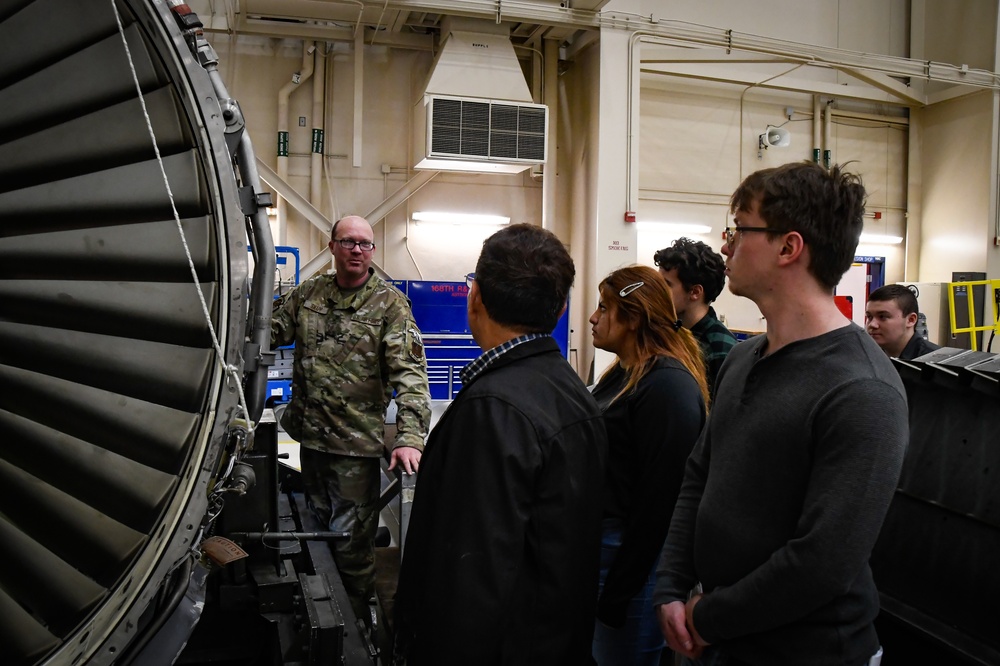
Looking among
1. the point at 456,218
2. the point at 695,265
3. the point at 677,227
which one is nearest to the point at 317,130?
the point at 456,218

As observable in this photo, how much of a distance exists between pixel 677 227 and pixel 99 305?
5799 millimetres

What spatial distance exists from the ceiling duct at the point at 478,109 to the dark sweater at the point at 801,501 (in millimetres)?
4253

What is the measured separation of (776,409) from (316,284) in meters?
1.72

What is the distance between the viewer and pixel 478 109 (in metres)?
5.23

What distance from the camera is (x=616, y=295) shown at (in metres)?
1.70

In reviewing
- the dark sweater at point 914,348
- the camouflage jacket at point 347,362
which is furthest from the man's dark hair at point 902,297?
the camouflage jacket at point 347,362

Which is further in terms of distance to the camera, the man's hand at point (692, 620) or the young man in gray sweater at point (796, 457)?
the man's hand at point (692, 620)

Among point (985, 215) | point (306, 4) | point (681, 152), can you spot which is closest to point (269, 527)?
point (306, 4)

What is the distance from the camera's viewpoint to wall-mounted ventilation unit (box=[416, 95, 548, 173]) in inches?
204

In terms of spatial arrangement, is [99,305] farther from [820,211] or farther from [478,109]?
[478,109]

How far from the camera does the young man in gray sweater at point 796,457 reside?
1.03 metres

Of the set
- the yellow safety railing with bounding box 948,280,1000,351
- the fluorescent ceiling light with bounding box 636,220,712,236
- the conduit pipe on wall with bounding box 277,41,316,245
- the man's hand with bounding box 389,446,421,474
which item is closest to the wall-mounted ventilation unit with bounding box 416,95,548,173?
the conduit pipe on wall with bounding box 277,41,316,245

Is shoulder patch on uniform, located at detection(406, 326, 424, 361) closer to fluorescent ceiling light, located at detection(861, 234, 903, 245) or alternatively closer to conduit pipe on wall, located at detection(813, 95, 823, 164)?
conduit pipe on wall, located at detection(813, 95, 823, 164)

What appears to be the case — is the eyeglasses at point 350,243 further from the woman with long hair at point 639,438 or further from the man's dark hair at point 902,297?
the man's dark hair at point 902,297
